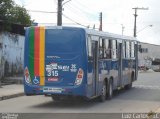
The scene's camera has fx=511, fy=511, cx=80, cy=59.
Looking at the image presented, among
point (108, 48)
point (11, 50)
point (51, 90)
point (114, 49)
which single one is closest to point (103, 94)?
point (108, 48)

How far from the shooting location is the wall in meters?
32.0

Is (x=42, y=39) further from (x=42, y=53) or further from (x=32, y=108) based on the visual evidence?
(x=32, y=108)

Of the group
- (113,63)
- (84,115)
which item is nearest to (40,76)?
(84,115)

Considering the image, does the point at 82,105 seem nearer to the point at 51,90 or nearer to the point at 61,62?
the point at 51,90

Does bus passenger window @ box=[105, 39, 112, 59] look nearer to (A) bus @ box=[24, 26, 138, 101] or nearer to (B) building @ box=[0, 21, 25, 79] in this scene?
A: (A) bus @ box=[24, 26, 138, 101]

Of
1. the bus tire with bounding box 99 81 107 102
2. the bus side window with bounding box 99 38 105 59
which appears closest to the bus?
the bus side window with bounding box 99 38 105 59

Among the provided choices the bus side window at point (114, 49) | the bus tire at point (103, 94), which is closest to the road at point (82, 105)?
the bus tire at point (103, 94)

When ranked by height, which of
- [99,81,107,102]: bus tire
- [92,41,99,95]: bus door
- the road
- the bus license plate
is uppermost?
[92,41,99,95]: bus door

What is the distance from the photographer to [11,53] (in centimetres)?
3391

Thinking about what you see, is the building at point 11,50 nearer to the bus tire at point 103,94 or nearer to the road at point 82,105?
the road at point 82,105

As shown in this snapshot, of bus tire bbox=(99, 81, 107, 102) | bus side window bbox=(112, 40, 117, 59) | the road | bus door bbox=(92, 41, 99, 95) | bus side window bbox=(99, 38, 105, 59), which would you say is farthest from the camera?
bus side window bbox=(112, 40, 117, 59)

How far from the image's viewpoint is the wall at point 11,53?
105 feet

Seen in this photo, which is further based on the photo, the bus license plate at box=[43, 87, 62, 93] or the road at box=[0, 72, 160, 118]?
the bus license plate at box=[43, 87, 62, 93]

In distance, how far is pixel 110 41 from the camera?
2222 cm
